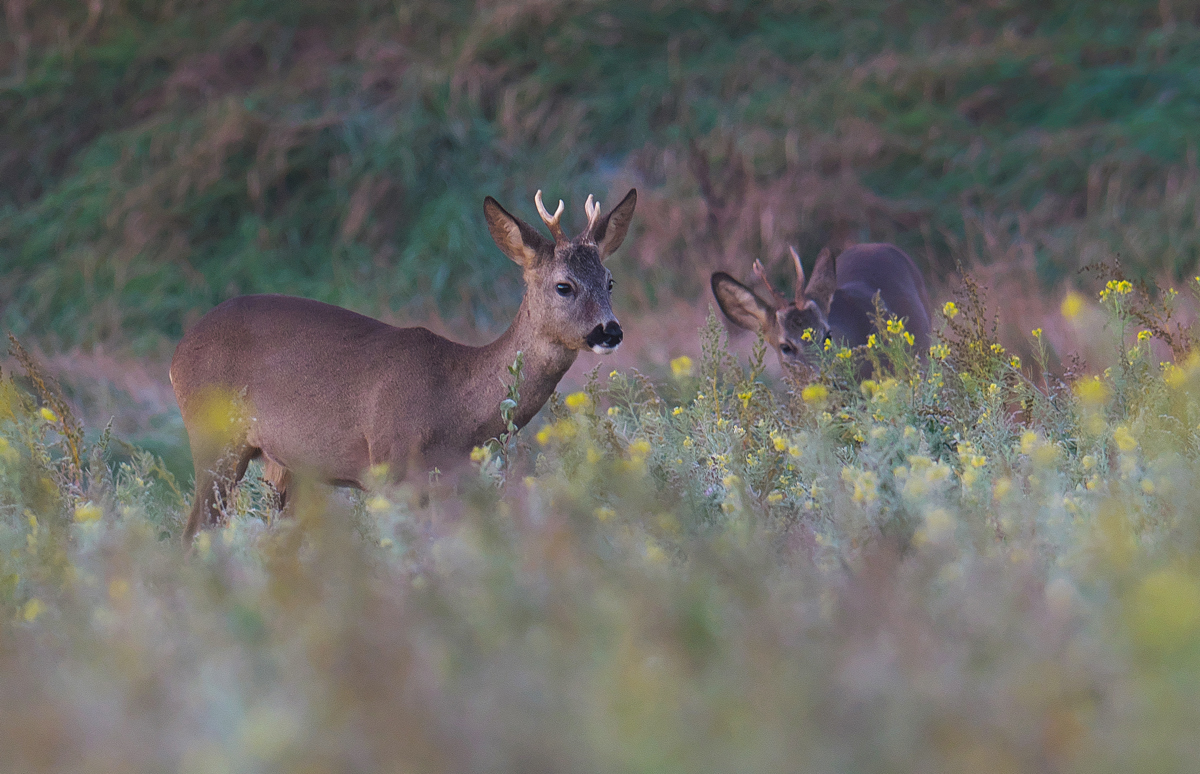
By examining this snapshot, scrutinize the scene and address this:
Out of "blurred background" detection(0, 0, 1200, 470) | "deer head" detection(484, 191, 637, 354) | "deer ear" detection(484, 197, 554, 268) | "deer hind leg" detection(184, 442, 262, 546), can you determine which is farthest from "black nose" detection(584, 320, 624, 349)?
"blurred background" detection(0, 0, 1200, 470)

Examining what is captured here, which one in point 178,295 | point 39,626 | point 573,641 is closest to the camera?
point 573,641

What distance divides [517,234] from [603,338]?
1.90 ft

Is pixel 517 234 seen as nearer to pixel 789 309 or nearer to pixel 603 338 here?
pixel 603 338

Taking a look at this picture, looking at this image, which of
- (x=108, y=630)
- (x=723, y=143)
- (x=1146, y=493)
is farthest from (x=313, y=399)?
(x=723, y=143)

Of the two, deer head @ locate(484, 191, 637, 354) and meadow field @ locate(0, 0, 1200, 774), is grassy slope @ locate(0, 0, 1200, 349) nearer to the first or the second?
meadow field @ locate(0, 0, 1200, 774)

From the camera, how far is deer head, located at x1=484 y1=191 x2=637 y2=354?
4.62 meters

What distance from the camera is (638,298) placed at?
35.8 ft

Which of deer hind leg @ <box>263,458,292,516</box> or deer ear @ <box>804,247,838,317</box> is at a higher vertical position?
deer ear @ <box>804,247,838,317</box>

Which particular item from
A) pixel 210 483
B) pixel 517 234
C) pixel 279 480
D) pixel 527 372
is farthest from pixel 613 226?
pixel 210 483

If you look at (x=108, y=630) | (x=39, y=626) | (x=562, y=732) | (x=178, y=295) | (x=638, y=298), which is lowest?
(x=178, y=295)

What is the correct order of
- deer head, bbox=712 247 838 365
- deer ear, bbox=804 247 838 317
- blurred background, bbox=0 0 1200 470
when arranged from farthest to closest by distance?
blurred background, bbox=0 0 1200 470 < deer ear, bbox=804 247 838 317 < deer head, bbox=712 247 838 365

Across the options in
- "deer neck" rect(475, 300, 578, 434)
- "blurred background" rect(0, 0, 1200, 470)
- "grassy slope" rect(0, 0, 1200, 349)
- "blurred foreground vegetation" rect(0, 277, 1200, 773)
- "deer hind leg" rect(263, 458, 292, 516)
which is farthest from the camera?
"grassy slope" rect(0, 0, 1200, 349)

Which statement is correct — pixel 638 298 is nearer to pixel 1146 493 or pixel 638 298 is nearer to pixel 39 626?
pixel 1146 493

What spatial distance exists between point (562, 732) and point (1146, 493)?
240 cm
